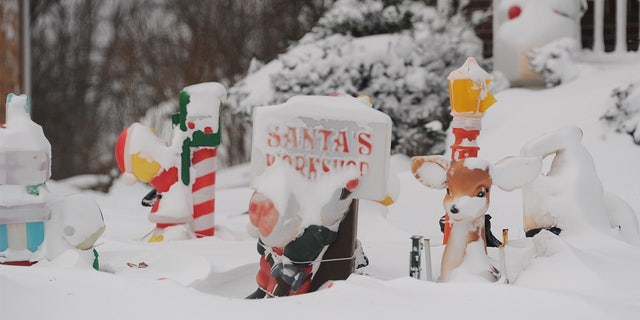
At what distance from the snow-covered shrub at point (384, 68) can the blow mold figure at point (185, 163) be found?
109 inches

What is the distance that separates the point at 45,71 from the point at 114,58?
4.34ft

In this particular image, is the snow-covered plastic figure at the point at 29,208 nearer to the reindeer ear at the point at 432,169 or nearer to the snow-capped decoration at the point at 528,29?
the reindeer ear at the point at 432,169

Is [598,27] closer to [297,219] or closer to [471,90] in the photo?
[471,90]

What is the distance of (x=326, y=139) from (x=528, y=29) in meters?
5.36

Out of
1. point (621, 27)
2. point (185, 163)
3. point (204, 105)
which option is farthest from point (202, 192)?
point (621, 27)

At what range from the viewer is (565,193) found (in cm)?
445

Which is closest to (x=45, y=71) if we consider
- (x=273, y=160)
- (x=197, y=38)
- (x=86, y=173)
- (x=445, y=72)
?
(x=86, y=173)

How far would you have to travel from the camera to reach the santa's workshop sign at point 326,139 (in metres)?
4.09

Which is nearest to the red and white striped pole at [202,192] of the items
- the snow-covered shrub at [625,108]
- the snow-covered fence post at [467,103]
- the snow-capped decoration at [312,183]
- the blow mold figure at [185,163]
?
the blow mold figure at [185,163]

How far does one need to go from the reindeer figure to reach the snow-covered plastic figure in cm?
159

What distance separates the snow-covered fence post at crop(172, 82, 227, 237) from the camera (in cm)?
591

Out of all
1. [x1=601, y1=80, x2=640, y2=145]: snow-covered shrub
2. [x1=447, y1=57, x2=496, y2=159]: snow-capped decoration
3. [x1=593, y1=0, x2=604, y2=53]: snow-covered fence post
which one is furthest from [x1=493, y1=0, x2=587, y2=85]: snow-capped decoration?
[x1=447, y1=57, x2=496, y2=159]: snow-capped decoration

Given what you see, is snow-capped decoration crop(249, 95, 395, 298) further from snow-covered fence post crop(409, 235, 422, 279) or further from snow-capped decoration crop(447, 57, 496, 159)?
snow-capped decoration crop(447, 57, 496, 159)

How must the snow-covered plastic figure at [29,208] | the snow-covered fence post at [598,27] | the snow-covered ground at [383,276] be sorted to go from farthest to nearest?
the snow-covered fence post at [598,27], the snow-covered plastic figure at [29,208], the snow-covered ground at [383,276]
